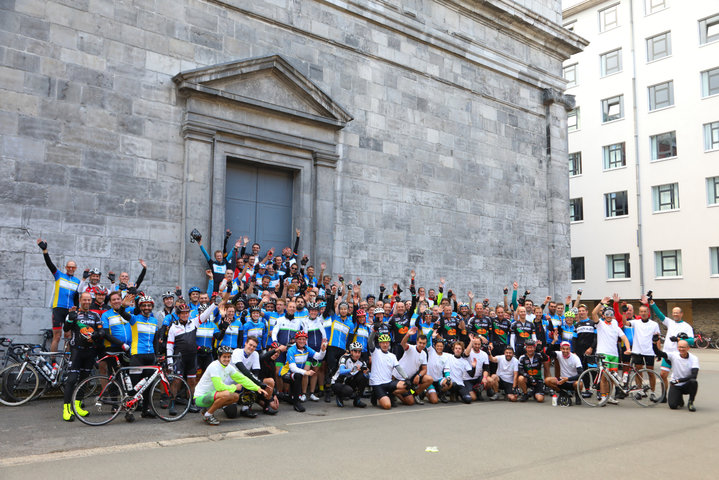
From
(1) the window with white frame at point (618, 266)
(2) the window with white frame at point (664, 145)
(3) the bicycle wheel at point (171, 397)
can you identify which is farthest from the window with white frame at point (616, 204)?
(3) the bicycle wheel at point (171, 397)

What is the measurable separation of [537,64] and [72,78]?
15.7m

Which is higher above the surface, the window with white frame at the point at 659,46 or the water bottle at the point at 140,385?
the window with white frame at the point at 659,46

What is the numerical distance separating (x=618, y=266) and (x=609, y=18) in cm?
1494

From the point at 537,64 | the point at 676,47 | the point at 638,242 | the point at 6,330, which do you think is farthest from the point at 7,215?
→ the point at 676,47

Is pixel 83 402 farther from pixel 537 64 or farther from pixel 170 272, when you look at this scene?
pixel 537 64

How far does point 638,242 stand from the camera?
33.6 meters

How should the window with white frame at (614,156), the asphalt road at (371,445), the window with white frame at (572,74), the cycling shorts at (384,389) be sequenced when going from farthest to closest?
the window with white frame at (572,74)
the window with white frame at (614,156)
the cycling shorts at (384,389)
the asphalt road at (371,445)

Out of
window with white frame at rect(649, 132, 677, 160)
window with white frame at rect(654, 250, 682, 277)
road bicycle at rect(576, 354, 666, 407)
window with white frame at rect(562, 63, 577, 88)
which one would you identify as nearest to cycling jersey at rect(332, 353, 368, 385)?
road bicycle at rect(576, 354, 666, 407)

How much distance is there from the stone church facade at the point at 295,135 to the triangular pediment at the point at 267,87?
0.12ft

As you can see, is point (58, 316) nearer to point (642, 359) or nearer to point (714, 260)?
point (642, 359)

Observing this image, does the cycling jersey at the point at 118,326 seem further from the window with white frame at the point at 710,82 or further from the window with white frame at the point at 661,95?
the window with white frame at the point at 661,95

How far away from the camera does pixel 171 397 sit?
31.3 ft

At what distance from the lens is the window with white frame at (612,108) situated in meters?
35.5

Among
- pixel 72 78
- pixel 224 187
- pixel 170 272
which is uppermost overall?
pixel 72 78
